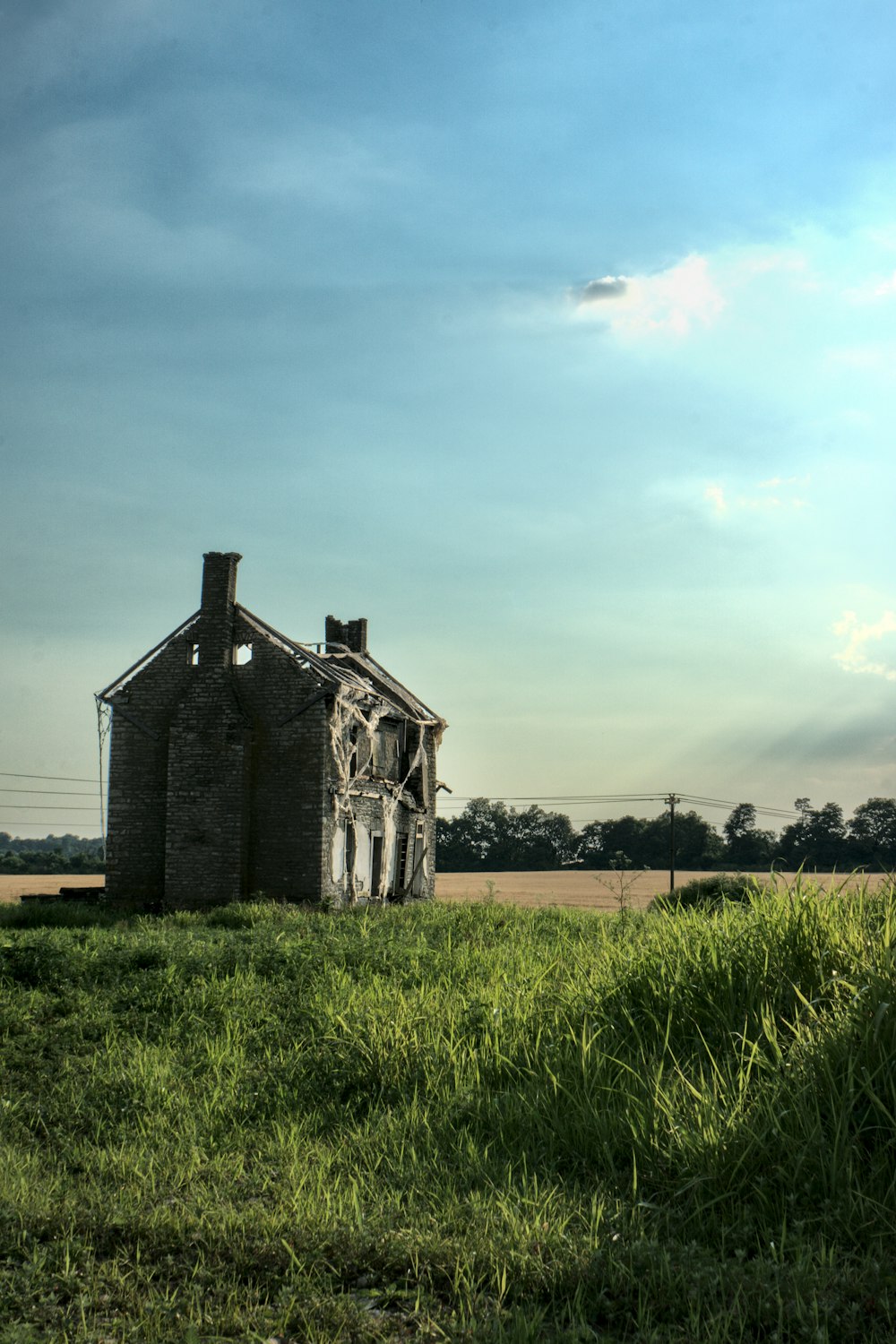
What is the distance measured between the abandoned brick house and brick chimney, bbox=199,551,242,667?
34 millimetres

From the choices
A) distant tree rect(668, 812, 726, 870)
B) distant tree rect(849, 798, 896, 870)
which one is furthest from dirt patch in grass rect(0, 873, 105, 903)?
distant tree rect(849, 798, 896, 870)

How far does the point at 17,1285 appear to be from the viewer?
5.48m

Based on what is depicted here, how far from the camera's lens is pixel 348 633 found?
1441 inches

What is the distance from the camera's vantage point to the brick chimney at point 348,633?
36.4 meters

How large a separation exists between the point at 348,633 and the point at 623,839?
2251 inches

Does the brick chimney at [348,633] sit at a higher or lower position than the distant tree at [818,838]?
A: higher

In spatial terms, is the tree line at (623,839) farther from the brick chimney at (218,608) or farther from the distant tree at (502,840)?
the brick chimney at (218,608)

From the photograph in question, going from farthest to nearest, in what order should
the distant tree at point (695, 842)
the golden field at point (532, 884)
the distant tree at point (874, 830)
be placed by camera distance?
the distant tree at point (695, 842)
the distant tree at point (874, 830)
the golden field at point (532, 884)

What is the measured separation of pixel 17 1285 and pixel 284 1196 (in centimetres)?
150

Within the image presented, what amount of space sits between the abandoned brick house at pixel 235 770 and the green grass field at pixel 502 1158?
585 inches

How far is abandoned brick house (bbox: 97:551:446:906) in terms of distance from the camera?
26.5 metres

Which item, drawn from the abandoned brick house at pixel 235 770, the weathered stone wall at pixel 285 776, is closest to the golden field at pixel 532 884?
the abandoned brick house at pixel 235 770

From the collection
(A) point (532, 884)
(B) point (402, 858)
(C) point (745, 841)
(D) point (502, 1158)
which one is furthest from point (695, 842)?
(D) point (502, 1158)

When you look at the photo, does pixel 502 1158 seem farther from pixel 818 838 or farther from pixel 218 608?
pixel 818 838
